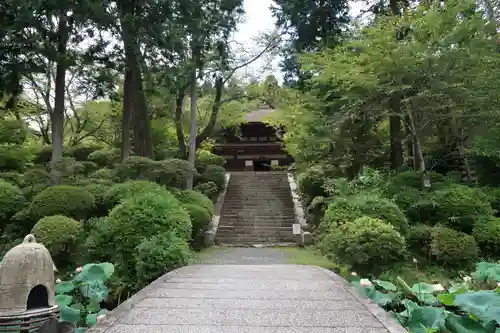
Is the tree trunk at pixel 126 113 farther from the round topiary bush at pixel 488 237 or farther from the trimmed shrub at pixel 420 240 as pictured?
the round topiary bush at pixel 488 237

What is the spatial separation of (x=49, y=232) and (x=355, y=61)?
7.93 meters

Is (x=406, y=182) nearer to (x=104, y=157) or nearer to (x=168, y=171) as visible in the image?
(x=168, y=171)

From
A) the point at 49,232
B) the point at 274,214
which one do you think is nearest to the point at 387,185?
the point at 274,214

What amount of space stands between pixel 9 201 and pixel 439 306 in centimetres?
901

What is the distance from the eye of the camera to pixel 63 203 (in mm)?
8844

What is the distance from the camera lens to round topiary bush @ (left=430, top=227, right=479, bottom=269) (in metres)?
7.53

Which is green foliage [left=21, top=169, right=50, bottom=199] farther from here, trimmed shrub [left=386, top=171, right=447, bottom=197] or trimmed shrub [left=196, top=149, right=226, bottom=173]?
trimmed shrub [left=386, top=171, right=447, bottom=197]

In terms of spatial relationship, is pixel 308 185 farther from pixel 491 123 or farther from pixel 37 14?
pixel 37 14

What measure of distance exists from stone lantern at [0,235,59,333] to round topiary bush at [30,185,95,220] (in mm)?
5380

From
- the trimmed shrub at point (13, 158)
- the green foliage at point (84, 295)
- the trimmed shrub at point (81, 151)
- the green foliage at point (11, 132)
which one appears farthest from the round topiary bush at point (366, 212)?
the trimmed shrub at point (81, 151)

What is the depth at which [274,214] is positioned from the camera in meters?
14.4

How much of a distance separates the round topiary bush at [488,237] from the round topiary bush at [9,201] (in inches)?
386

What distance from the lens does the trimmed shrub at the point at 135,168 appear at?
10734mm

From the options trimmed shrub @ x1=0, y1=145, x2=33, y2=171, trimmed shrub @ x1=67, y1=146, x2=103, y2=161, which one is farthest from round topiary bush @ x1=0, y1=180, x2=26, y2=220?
trimmed shrub @ x1=67, y1=146, x2=103, y2=161
